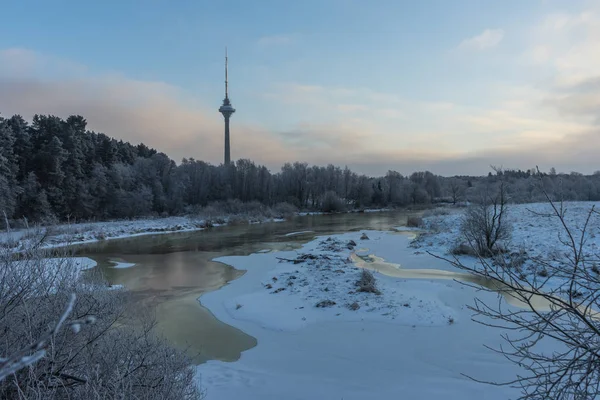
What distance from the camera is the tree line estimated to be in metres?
39.4

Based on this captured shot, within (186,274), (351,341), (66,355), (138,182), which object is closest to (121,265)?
(186,274)

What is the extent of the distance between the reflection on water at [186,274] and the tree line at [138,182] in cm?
520

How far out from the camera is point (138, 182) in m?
55.1

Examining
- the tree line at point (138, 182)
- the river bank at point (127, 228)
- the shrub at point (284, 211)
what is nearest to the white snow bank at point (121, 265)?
the tree line at point (138, 182)

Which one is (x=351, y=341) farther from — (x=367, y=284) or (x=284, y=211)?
(x=284, y=211)

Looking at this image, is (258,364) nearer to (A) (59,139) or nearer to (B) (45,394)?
(B) (45,394)

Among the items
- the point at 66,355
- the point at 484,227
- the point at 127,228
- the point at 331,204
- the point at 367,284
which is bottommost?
the point at 367,284

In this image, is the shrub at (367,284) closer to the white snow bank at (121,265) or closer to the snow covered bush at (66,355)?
the snow covered bush at (66,355)

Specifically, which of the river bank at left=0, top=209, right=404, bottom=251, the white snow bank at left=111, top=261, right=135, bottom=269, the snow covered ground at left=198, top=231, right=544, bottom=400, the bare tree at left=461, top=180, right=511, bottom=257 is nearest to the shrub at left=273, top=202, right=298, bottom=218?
the river bank at left=0, top=209, right=404, bottom=251

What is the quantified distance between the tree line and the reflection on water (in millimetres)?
5197

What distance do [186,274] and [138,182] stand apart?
135 feet

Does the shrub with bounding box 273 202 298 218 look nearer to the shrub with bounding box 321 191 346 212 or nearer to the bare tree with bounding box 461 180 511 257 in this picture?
the shrub with bounding box 321 191 346 212

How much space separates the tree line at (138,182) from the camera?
39.4m

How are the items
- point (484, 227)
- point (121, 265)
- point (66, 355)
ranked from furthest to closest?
point (121, 265)
point (484, 227)
point (66, 355)
